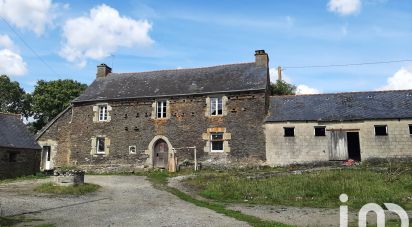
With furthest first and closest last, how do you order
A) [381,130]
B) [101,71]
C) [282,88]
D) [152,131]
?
[282,88] < [101,71] < [152,131] < [381,130]

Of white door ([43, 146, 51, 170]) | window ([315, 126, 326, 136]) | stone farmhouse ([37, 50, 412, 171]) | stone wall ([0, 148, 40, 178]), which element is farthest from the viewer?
white door ([43, 146, 51, 170])

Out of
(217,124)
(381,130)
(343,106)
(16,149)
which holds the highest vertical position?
(343,106)

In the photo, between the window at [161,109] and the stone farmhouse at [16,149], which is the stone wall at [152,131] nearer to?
the window at [161,109]

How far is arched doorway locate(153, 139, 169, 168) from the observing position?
84.2 ft

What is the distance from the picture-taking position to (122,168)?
2606cm

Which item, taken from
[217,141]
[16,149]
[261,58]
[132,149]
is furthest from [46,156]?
[261,58]

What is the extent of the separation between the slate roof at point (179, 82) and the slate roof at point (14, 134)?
4700 mm

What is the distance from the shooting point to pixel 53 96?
40375 mm

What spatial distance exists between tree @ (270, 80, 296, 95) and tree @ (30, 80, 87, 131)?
20976mm

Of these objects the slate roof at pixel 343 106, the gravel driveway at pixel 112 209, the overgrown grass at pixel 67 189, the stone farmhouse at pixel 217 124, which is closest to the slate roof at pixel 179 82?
the stone farmhouse at pixel 217 124

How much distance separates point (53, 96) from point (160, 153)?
66.1ft

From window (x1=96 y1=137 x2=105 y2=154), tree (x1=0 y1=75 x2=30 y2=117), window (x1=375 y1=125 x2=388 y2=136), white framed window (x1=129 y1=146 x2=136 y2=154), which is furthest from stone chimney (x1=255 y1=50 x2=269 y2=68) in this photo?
tree (x1=0 y1=75 x2=30 y2=117)

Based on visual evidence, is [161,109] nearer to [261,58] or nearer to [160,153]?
[160,153]

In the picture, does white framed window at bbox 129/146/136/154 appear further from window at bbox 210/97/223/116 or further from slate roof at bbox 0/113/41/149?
window at bbox 210/97/223/116
